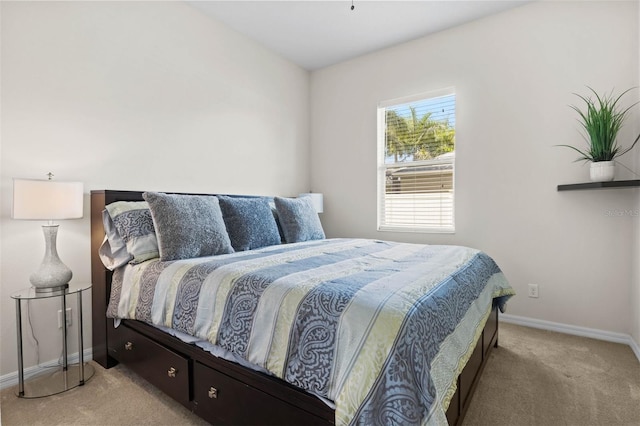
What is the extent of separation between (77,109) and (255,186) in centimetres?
171

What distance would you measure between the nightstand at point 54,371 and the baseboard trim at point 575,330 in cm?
A: 336

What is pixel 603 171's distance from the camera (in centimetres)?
236

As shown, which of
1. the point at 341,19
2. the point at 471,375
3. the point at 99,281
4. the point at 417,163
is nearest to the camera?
the point at 471,375

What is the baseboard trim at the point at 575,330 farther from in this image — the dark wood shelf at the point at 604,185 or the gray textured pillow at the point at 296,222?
the gray textured pillow at the point at 296,222

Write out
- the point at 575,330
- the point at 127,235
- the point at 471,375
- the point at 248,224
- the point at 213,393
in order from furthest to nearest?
1. the point at 575,330
2. the point at 248,224
3. the point at 127,235
4. the point at 471,375
5. the point at 213,393

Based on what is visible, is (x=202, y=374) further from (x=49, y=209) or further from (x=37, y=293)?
(x=49, y=209)

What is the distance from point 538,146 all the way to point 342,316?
2672mm

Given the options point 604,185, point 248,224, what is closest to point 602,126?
point 604,185

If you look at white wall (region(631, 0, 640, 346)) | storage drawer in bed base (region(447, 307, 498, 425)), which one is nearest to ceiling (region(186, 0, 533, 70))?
white wall (region(631, 0, 640, 346))

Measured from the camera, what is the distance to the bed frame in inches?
48.3

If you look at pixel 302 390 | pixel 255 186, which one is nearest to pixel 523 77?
pixel 255 186

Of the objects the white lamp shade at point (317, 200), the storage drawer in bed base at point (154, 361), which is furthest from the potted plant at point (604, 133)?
the storage drawer in bed base at point (154, 361)

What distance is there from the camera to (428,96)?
132 inches

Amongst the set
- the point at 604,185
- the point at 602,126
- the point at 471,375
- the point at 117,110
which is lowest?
the point at 471,375
